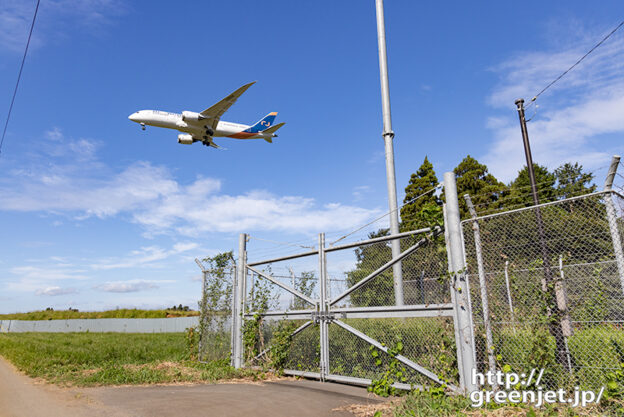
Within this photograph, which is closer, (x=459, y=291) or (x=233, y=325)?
(x=459, y=291)

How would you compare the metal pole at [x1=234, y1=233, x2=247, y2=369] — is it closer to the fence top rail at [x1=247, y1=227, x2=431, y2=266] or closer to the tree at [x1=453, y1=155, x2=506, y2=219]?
the fence top rail at [x1=247, y1=227, x2=431, y2=266]

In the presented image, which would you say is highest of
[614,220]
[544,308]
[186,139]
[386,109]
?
[186,139]

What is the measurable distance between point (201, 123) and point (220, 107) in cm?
159

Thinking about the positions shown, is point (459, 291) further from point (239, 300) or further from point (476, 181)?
point (476, 181)

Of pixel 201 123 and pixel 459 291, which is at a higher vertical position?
pixel 201 123

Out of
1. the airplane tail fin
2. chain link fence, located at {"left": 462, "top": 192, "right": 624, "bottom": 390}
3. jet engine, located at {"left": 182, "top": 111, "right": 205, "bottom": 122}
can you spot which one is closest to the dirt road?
chain link fence, located at {"left": 462, "top": 192, "right": 624, "bottom": 390}

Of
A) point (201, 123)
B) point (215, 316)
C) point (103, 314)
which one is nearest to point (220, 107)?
point (201, 123)

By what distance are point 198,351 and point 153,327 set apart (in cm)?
2723

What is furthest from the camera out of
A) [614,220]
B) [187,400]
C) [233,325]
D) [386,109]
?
[386,109]

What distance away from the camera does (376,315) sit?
6051 mm

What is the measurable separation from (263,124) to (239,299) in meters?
18.0

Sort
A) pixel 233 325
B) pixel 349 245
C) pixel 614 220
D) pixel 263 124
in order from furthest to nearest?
pixel 263 124 < pixel 233 325 < pixel 349 245 < pixel 614 220

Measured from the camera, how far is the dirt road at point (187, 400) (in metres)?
5.14

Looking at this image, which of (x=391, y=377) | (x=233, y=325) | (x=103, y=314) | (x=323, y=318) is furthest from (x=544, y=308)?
(x=103, y=314)
